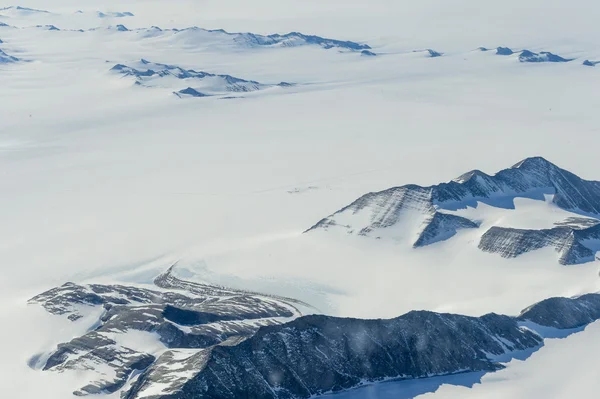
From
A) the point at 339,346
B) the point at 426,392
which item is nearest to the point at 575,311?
the point at 426,392

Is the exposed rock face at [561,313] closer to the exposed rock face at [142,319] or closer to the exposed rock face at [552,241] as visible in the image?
the exposed rock face at [552,241]

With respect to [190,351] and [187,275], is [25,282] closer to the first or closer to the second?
→ [187,275]

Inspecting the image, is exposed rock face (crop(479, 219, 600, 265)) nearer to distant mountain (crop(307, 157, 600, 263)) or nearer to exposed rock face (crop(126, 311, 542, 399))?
distant mountain (crop(307, 157, 600, 263))

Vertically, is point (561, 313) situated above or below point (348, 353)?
above

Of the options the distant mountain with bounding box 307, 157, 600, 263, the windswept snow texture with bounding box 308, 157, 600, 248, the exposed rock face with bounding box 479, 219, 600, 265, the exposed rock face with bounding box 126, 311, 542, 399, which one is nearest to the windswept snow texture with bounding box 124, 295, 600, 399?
the exposed rock face with bounding box 126, 311, 542, 399

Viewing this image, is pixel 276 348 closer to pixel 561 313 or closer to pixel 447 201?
pixel 561 313

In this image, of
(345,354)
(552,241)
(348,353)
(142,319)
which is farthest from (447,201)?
(142,319)
